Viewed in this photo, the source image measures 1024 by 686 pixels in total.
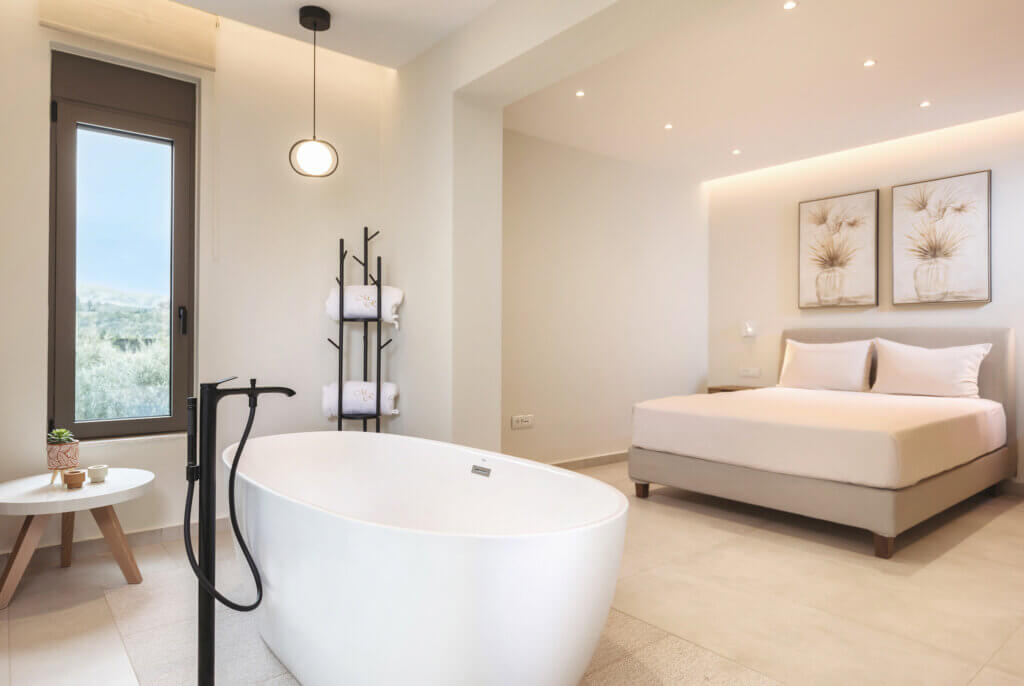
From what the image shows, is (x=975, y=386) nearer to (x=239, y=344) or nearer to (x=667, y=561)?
(x=667, y=561)

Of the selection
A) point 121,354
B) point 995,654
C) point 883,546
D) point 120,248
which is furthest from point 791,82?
point 121,354

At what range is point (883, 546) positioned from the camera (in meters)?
2.81

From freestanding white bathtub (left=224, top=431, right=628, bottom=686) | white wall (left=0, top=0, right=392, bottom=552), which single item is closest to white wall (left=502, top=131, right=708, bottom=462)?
white wall (left=0, top=0, right=392, bottom=552)

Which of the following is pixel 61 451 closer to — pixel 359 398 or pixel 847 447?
pixel 359 398

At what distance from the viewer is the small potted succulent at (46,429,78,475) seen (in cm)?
247

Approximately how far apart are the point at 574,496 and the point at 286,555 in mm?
857

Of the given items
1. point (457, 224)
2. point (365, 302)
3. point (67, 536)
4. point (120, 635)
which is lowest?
point (120, 635)

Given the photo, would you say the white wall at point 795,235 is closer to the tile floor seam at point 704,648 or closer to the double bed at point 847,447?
the double bed at point 847,447

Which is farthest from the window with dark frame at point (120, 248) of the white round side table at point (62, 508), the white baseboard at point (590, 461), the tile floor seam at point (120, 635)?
the white baseboard at point (590, 461)

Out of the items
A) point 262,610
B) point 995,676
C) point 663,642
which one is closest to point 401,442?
point 262,610

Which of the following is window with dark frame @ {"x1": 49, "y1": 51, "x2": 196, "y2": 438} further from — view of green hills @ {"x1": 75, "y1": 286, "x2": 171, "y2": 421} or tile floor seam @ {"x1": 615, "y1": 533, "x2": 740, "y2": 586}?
tile floor seam @ {"x1": 615, "y1": 533, "x2": 740, "y2": 586}

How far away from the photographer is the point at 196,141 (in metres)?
3.15

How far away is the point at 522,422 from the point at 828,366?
240 cm

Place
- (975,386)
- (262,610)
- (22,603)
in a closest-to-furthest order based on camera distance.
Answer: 1. (262,610)
2. (22,603)
3. (975,386)
